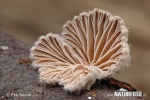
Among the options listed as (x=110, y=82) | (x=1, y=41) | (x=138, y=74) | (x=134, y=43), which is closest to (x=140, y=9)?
(x=134, y=43)

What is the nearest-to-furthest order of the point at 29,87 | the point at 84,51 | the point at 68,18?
the point at 29,87 < the point at 84,51 < the point at 68,18

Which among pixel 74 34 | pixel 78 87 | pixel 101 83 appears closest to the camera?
pixel 78 87

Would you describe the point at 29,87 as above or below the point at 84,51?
below

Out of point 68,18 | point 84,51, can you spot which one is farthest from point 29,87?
point 68,18

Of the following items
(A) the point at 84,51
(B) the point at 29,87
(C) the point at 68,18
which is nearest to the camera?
(B) the point at 29,87

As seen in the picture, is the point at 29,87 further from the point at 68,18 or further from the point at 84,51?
the point at 68,18

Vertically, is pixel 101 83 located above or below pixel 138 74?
below

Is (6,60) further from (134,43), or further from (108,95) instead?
(134,43)

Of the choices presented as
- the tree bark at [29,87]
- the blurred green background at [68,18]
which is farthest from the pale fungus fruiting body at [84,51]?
the blurred green background at [68,18]

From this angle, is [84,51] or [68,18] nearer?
[84,51]
